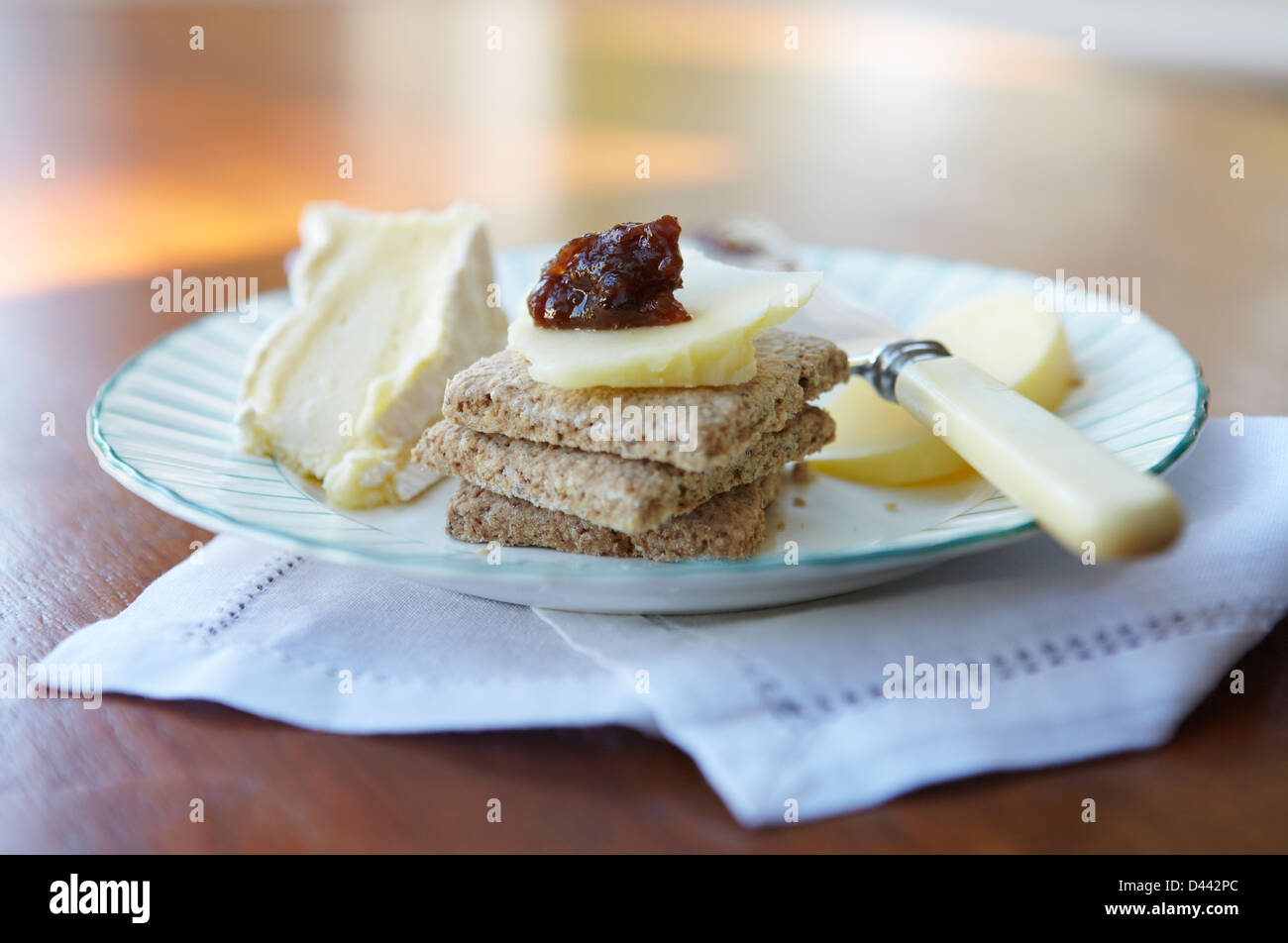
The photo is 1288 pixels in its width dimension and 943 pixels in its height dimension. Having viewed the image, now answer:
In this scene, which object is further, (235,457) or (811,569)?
(235,457)

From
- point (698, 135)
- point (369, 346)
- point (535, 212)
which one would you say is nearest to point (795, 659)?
point (369, 346)

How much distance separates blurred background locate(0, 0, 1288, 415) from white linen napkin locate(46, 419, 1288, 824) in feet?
3.84

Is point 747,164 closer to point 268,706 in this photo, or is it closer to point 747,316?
point 747,316

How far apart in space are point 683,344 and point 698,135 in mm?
3713

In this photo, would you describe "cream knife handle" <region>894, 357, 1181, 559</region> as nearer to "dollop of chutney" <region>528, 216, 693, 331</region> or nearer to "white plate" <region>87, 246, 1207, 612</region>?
"white plate" <region>87, 246, 1207, 612</region>

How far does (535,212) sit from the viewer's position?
416 centimetres

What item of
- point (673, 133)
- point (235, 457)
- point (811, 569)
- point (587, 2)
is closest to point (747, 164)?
point (673, 133)

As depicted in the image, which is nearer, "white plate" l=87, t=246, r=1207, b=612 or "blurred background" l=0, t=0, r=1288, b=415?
"white plate" l=87, t=246, r=1207, b=612

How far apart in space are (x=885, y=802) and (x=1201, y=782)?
0.38 metres

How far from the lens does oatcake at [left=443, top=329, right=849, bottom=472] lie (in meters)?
1.69

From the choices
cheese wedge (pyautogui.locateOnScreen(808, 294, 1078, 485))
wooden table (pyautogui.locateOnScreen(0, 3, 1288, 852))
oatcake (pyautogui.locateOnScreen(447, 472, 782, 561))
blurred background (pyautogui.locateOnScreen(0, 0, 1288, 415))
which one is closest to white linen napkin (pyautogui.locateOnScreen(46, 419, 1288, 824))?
wooden table (pyautogui.locateOnScreen(0, 3, 1288, 852))

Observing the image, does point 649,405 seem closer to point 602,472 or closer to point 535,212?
point 602,472
